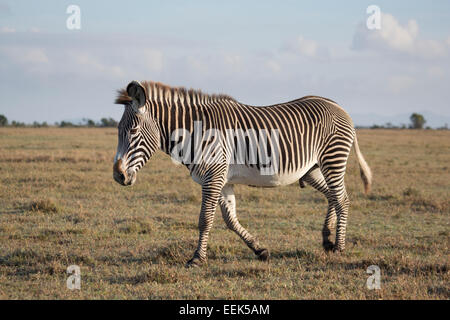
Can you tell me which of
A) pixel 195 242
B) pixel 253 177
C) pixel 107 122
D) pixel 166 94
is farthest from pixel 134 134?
pixel 107 122

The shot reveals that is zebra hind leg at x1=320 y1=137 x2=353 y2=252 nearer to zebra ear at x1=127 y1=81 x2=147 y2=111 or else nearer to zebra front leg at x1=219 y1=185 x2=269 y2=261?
zebra front leg at x1=219 y1=185 x2=269 y2=261

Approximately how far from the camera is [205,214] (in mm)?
6941

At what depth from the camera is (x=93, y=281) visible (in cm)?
621

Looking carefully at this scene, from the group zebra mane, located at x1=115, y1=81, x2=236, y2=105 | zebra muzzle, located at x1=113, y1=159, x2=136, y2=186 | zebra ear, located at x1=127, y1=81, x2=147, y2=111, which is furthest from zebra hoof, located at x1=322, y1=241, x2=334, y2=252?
zebra ear, located at x1=127, y1=81, x2=147, y2=111

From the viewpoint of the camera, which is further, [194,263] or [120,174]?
[194,263]

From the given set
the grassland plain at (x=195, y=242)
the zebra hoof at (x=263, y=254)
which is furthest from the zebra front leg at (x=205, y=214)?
the zebra hoof at (x=263, y=254)

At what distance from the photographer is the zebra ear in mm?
6625

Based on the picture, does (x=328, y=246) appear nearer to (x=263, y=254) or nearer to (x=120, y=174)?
(x=263, y=254)

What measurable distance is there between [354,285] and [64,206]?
7546mm

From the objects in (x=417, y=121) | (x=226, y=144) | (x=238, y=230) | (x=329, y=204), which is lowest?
(x=238, y=230)

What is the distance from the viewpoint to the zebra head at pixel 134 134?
21.7 ft

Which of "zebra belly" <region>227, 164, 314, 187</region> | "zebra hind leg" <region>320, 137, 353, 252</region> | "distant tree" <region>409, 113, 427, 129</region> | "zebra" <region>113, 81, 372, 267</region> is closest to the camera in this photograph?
"zebra" <region>113, 81, 372, 267</region>

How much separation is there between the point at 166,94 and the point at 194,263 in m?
2.41
